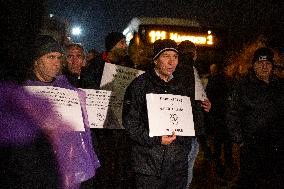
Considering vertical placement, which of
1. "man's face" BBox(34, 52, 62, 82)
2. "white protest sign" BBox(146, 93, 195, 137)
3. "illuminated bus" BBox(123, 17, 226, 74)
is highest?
"illuminated bus" BBox(123, 17, 226, 74)

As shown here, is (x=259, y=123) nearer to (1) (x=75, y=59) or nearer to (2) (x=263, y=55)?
(2) (x=263, y=55)

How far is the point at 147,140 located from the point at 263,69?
2053mm

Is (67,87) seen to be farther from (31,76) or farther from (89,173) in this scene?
(89,173)

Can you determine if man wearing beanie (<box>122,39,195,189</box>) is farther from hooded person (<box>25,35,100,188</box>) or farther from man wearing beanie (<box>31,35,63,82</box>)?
man wearing beanie (<box>31,35,63,82</box>)

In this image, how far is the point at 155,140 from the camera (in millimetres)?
3553

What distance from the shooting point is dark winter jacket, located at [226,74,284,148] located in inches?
182

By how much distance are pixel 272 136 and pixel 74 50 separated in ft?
8.53

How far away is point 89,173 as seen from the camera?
330 cm

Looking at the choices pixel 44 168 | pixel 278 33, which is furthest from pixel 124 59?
pixel 278 33

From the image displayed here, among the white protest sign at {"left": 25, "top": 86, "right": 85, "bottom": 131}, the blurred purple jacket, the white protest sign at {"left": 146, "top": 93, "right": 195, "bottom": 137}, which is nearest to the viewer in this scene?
the blurred purple jacket

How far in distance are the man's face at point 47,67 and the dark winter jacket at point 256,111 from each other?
2.45 m

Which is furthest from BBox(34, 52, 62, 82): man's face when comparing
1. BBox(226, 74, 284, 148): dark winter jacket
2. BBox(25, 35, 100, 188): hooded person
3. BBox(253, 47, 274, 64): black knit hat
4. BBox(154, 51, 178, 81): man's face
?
BBox(253, 47, 274, 64): black knit hat

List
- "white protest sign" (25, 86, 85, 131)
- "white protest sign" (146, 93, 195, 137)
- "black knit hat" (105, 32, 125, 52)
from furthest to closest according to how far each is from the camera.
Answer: "black knit hat" (105, 32, 125, 52)
"white protest sign" (146, 93, 195, 137)
"white protest sign" (25, 86, 85, 131)

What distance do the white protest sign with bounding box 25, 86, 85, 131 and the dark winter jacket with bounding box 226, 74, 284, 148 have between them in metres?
2.21
